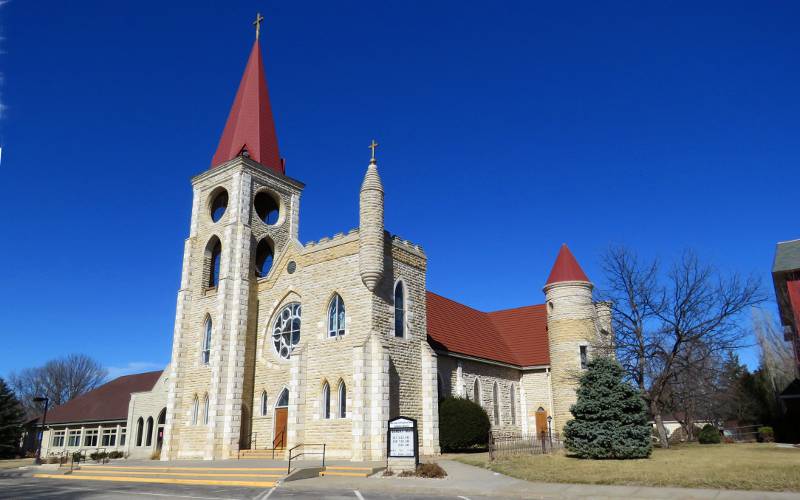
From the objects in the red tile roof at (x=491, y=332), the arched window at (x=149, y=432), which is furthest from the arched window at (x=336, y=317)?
the arched window at (x=149, y=432)

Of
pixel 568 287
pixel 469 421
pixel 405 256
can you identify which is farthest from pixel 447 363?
pixel 568 287

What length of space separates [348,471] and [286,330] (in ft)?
33.2

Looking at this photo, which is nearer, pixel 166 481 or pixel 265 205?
pixel 166 481

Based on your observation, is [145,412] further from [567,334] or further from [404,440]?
[567,334]

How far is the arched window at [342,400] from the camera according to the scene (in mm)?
22594

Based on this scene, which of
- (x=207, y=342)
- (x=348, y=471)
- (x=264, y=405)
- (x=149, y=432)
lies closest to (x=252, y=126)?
(x=207, y=342)

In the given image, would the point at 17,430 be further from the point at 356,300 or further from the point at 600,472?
the point at 600,472

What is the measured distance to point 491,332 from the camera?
36812 millimetres

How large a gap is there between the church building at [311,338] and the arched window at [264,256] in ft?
0.23

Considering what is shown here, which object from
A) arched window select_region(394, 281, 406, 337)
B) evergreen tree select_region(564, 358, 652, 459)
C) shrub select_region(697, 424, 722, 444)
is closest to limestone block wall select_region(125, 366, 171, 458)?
arched window select_region(394, 281, 406, 337)

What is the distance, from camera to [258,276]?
2966 centimetres

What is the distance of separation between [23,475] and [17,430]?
2348 centimetres

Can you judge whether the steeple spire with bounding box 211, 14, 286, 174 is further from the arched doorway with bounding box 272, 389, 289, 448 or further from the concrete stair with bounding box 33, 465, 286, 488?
the concrete stair with bounding box 33, 465, 286, 488

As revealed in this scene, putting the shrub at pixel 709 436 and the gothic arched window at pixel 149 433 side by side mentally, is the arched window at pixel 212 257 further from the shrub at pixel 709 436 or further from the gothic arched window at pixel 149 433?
the shrub at pixel 709 436
